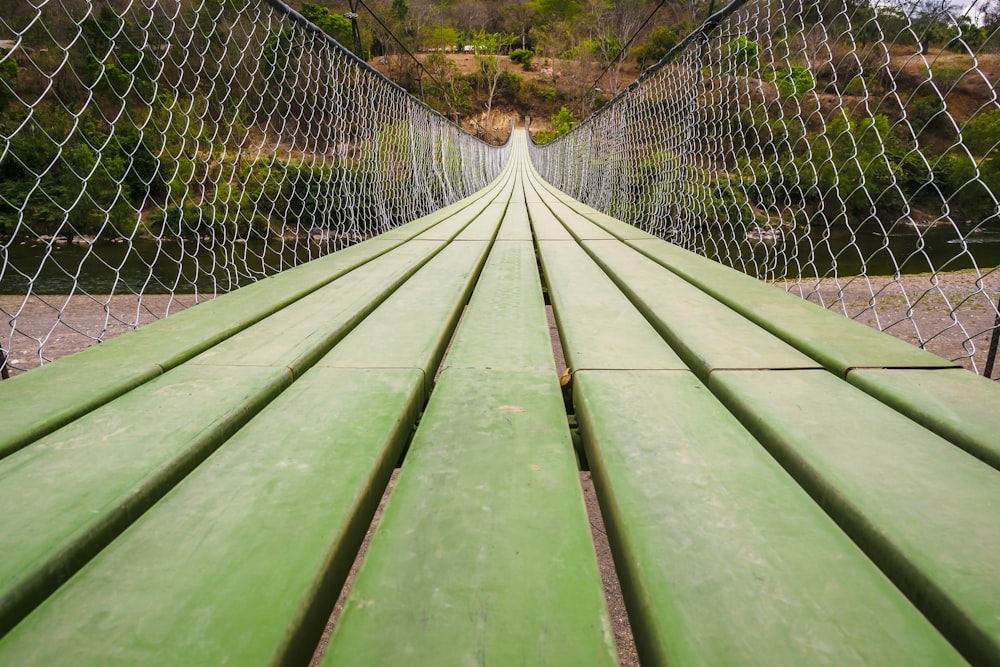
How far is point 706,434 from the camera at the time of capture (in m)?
0.49

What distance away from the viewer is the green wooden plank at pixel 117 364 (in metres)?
0.51

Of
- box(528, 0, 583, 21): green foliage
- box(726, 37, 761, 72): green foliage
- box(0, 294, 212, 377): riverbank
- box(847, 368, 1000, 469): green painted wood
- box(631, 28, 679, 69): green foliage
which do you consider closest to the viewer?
box(847, 368, 1000, 469): green painted wood

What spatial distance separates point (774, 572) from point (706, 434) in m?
0.18

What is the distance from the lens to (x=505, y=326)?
0.85 m

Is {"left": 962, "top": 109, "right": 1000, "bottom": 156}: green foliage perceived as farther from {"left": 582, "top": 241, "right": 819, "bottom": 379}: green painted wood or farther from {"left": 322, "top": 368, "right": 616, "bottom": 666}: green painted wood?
{"left": 322, "top": 368, "right": 616, "bottom": 666}: green painted wood

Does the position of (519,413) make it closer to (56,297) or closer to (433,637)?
(433,637)

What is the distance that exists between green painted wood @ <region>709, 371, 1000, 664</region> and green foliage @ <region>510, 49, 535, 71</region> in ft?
144

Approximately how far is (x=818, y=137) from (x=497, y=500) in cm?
128

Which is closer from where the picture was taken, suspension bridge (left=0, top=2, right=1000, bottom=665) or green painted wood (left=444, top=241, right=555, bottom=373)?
suspension bridge (left=0, top=2, right=1000, bottom=665)

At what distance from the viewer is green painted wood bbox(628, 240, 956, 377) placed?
0.65m

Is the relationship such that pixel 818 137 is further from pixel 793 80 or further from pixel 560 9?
pixel 560 9

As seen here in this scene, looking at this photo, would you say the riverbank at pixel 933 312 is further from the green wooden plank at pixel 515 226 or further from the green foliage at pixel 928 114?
the green wooden plank at pixel 515 226

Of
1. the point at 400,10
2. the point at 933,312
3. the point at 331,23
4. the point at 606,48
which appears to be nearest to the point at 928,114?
the point at 933,312

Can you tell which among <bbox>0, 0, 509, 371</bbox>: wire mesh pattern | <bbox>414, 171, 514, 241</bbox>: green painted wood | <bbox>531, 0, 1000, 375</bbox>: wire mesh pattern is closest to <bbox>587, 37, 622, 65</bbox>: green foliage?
<bbox>0, 0, 509, 371</bbox>: wire mesh pattern
